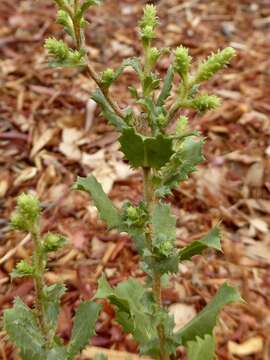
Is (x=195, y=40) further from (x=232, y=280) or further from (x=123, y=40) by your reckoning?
(x=232, y=280)

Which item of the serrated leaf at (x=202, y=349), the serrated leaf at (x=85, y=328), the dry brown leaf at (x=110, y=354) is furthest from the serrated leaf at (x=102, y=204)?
the dry brown leaf at (x=110, y=354)

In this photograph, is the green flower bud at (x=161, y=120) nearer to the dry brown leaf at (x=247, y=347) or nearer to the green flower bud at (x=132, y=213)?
the green flower bud at (x=132, y=213)

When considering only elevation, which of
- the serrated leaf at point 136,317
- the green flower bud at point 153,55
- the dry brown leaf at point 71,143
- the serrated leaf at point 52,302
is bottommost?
the dry brown leaf at point 71,143

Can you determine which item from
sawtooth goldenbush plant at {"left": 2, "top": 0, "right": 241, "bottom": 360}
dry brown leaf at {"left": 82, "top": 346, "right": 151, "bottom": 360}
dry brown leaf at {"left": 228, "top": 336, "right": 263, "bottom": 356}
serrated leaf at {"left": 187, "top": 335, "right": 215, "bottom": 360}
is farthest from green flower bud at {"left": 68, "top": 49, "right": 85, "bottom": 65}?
dry brown leaf at {"left": 228, "top": 336, "right": 263, "bottom": 356}

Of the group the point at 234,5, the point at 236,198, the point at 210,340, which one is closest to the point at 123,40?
the point at 234,5

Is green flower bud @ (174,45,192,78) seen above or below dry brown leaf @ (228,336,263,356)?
above

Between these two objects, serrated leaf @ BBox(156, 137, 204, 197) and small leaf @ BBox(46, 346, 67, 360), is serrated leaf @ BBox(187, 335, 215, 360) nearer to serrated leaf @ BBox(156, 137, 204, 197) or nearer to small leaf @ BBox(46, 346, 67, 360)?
small leaf @ BBox(46, 346, 67, 360)
